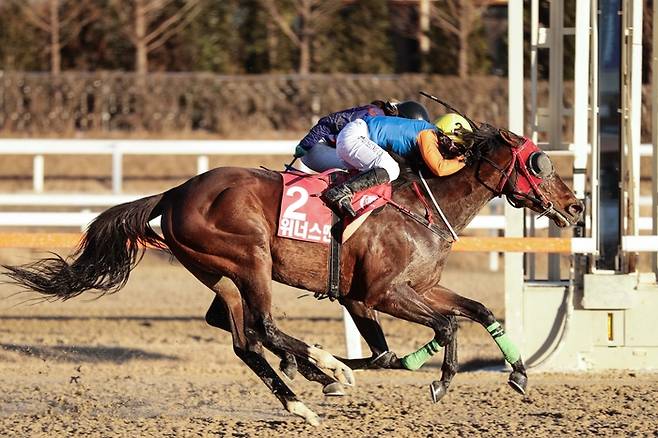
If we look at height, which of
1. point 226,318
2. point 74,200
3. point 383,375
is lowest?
point 383,375

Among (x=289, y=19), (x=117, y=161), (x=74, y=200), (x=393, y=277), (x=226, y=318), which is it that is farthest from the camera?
(x=289, y=19)

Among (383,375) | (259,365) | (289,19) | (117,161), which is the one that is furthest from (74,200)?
(289,19)

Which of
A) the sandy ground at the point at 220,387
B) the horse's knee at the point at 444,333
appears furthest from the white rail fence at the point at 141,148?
the horse's knee at the point at 444,333

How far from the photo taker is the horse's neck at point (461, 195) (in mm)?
5793

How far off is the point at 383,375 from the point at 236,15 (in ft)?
46.7

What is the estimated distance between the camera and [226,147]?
11.2m

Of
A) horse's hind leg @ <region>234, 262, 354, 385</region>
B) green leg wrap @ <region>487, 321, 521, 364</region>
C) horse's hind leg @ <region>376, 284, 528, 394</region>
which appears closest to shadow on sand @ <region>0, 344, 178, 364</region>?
horse's hind leg @ <region>234, 262, 354, 385</region>

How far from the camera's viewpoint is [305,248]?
222 inches

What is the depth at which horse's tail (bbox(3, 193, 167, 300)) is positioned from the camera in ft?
19.0

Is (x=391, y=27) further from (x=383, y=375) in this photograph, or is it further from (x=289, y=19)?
(x=383, y=375)

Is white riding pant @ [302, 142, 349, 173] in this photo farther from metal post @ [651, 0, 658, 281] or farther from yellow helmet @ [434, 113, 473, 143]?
metal post @ [651, 0, 658, 281]

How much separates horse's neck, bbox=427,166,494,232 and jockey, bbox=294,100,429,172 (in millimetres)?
448

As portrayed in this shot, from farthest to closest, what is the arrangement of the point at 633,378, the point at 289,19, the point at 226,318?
the point at 289,19 < the point at 633,378 < the point at 226,318

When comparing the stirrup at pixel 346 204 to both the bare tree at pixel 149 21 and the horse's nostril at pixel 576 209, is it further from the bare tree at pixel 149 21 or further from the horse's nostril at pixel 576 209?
the bare tree at pixel 149 21
